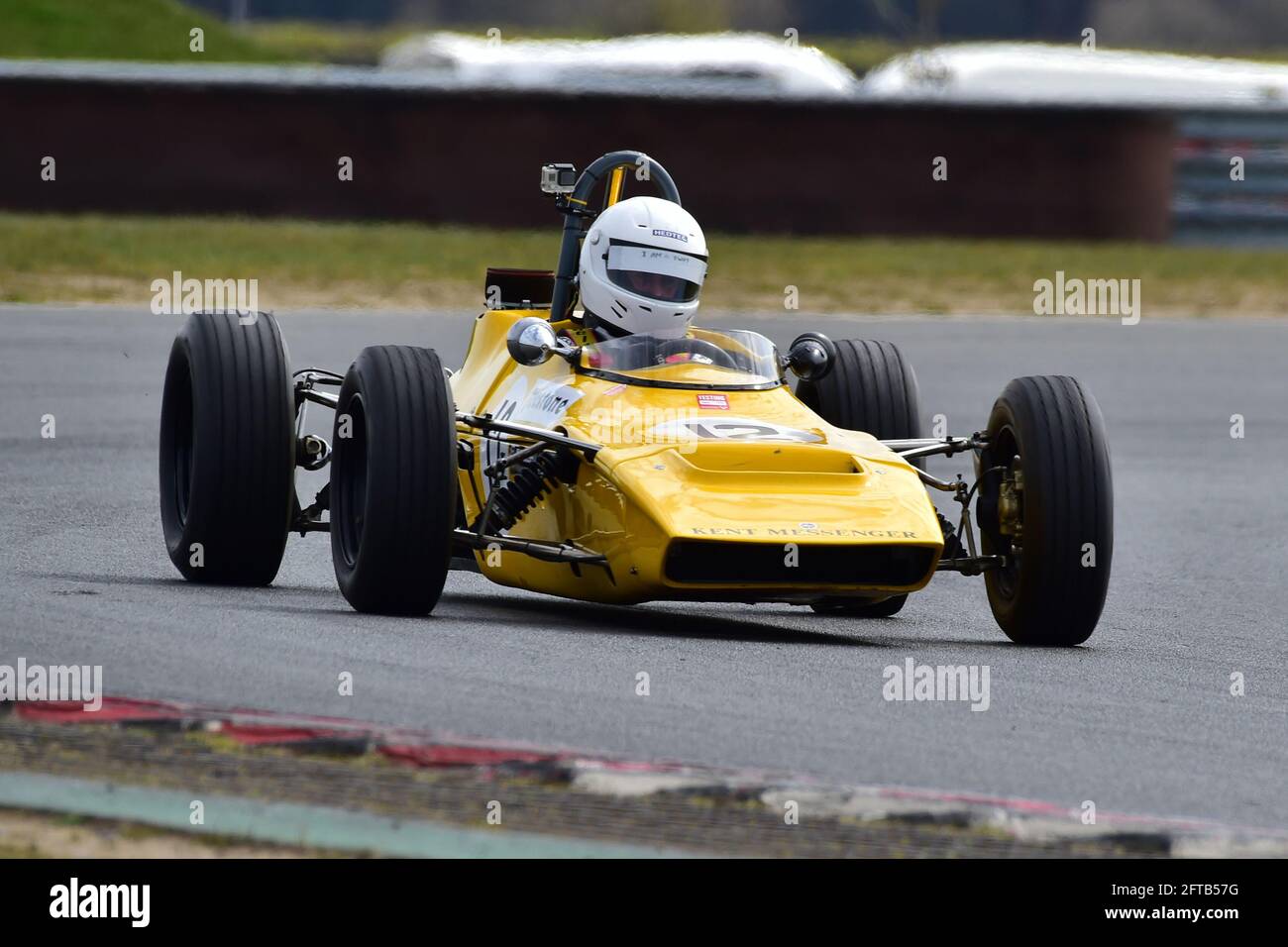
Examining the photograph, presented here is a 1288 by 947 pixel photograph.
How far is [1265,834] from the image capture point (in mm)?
5668

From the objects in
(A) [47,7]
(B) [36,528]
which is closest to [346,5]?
(A) [47,7]

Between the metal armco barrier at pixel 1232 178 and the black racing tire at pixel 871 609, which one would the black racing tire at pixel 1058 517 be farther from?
the metal armco barrier at pixel 1232 178

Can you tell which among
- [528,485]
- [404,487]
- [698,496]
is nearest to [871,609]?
[528,485]

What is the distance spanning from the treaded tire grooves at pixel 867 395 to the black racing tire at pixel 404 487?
204cm

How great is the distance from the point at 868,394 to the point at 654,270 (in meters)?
1.16

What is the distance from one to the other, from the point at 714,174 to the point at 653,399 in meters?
16.3

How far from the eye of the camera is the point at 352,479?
8.76 metres

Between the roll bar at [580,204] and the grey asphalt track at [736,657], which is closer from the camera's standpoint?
the grey asphalt track at [736,657]

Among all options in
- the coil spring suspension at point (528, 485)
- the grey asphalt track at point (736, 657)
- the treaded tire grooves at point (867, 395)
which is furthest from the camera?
the treaded tire grooves at point (867, 395)

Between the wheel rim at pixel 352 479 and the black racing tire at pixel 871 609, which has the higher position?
the wheel rim at pixel 352 479

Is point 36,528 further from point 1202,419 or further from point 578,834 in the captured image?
point 1202,419

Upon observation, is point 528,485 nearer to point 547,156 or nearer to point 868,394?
point 868,394

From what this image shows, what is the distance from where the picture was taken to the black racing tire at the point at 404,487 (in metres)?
8.03

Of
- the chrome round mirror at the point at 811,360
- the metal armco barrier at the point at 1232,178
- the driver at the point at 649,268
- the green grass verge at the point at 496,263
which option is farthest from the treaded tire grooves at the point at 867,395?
the metal armco barrier at the point at 1232,178
